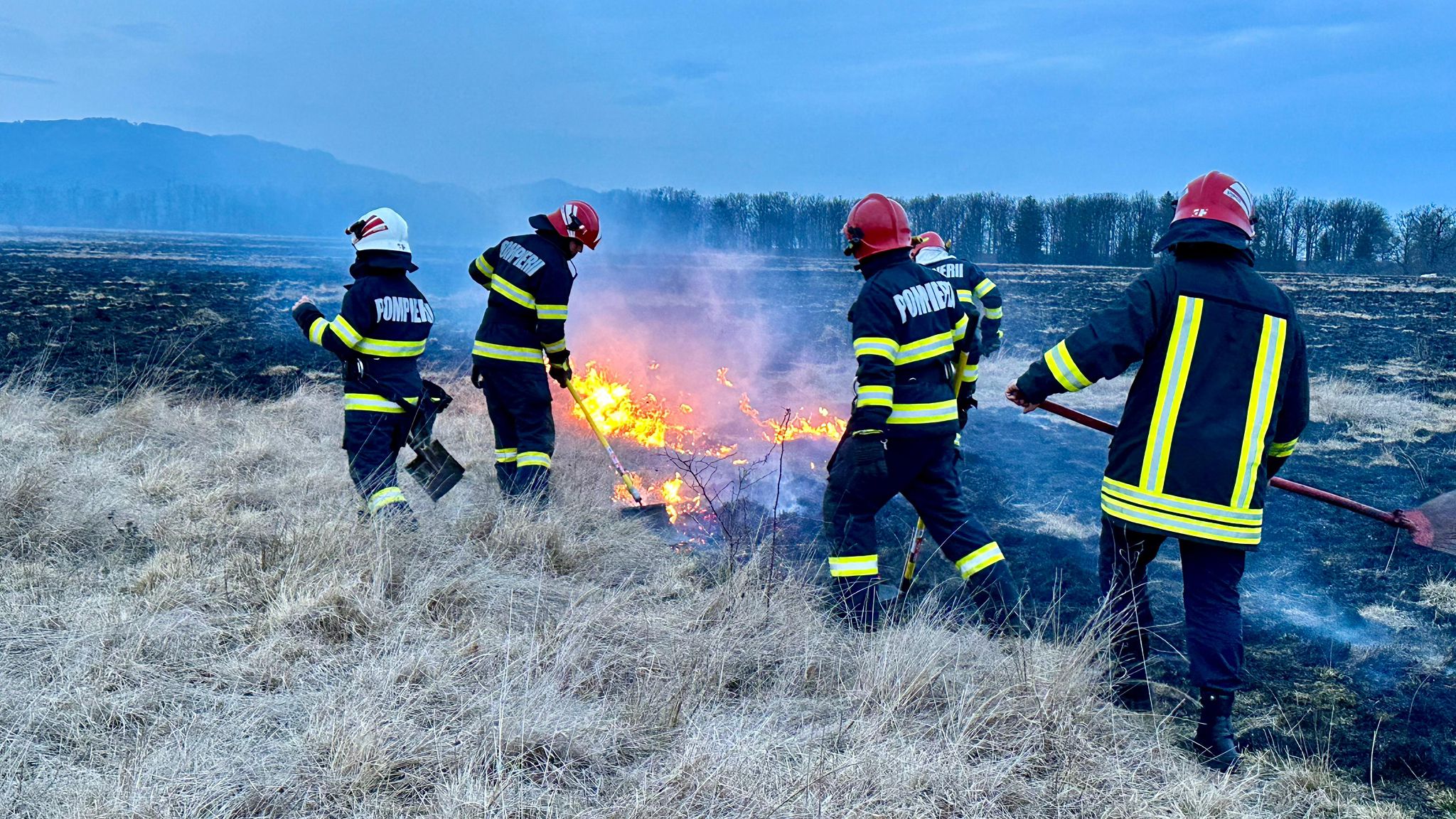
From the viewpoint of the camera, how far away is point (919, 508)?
169 inches

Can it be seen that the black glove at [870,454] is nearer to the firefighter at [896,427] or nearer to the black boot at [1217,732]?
the firefighter at [896,427]

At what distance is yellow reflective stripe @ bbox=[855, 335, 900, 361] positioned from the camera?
3.89 m

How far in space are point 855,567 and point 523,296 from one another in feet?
9.29

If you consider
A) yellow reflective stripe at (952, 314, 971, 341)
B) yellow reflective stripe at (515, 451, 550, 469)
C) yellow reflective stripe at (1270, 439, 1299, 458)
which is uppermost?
yellow reflective stripe at (952, 314, 971, 341)

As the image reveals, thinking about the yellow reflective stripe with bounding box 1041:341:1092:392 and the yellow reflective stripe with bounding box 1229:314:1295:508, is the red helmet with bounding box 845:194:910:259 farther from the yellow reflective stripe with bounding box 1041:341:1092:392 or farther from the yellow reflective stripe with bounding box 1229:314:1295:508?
the yellow reflective stripe with bounding box 1229:314:1295:508

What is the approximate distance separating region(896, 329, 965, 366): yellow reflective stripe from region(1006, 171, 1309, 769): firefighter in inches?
32.2

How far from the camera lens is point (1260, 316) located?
309 centimetres

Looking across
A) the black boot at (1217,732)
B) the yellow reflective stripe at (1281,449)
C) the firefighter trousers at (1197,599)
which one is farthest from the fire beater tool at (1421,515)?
the black boot at (1217,732)

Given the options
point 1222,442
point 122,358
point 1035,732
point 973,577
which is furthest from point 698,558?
point 122,358

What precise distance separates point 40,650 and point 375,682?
130cm

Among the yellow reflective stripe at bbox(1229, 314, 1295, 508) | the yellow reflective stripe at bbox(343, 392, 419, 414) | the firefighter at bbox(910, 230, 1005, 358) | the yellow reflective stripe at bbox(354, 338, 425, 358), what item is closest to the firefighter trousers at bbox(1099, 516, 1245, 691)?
the yellow reflective stripe at bbox(1229, 314, 1295, 508)

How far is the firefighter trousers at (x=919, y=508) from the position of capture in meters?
4.10

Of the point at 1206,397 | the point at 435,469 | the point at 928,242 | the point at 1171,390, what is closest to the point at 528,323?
the point at 435,469

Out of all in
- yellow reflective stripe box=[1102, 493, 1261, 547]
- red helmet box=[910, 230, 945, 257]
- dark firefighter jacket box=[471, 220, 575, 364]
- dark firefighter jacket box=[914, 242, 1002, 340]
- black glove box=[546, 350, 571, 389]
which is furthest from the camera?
red helmet box=[910, 230, 945, 257]
